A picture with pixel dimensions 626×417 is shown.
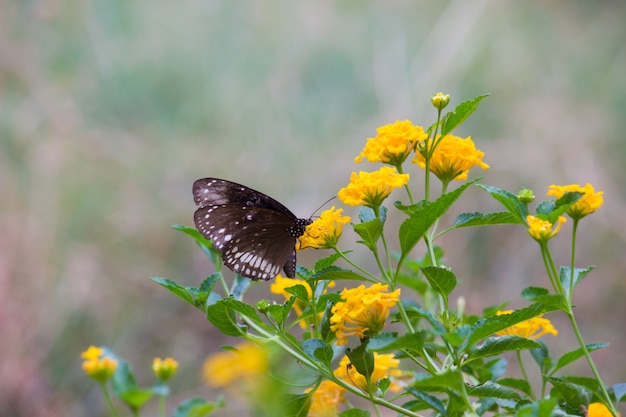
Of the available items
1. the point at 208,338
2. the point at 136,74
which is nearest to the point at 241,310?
the point at 208,338

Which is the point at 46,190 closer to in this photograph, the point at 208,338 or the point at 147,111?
the point at 147,111

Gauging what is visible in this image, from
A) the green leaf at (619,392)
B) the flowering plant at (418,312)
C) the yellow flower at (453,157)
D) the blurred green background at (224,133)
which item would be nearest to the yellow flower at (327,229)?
the flowering plant at (418,312)

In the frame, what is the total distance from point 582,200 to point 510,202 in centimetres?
8

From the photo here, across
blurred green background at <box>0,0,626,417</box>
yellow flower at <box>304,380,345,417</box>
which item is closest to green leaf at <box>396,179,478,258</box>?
yellow flower at <box>304,380,345,417</box>

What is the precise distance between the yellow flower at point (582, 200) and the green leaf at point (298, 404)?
322 mm

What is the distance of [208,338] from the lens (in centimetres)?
283

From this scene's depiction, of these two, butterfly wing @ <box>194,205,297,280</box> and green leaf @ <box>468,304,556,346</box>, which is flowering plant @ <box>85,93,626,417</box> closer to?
green leaf @ <box>468,304,556,346</box>

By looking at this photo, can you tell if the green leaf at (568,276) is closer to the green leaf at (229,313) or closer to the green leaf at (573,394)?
the green leaf at (573,394)

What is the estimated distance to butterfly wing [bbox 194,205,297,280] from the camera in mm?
973

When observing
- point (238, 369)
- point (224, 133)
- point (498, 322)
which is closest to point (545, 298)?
point (498, 322)

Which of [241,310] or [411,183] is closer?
[241,310]

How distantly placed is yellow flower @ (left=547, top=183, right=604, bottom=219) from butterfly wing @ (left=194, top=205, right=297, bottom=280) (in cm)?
35

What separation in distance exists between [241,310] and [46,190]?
8.51ft

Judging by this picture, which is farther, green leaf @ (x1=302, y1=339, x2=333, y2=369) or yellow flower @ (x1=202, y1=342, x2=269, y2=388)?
green leaf @ (x1=302, y1=339, x2=333, y2=369)
